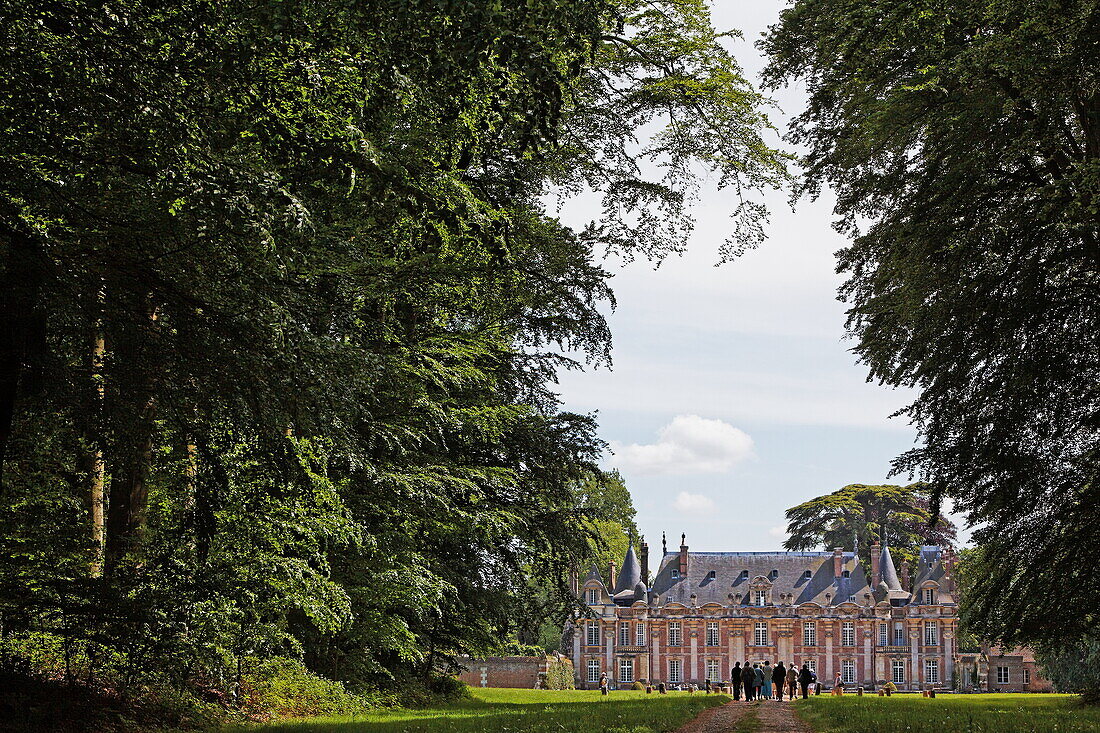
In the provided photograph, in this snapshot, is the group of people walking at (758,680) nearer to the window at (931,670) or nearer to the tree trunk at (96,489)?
the tree trunk at (96,489)

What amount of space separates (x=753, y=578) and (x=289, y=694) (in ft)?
177

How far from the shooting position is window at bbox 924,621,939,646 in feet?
200

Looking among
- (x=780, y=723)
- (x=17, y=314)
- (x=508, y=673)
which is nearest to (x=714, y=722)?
(x=780, y=723)

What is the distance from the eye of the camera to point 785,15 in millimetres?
14695

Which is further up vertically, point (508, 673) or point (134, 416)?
point (134, 416)

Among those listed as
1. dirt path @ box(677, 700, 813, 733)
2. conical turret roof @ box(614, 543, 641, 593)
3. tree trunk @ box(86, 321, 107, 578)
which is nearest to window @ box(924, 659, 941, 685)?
conical turret roof @ box(614, 543, 641, 593)

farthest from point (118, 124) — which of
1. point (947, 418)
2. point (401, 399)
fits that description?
point (947, 418)

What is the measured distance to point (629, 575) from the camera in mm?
66062

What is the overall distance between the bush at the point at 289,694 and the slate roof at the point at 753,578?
168 ft

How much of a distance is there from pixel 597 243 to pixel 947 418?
6663 mm

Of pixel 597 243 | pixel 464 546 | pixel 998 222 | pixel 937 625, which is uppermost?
pixel 597 243

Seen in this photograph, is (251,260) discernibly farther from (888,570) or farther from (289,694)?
(888,570)

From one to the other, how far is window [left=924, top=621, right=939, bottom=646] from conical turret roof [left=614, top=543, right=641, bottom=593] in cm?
1659

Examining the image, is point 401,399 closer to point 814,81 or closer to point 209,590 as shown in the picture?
point 209,590
